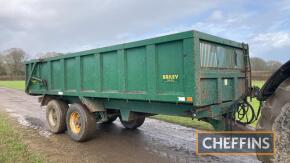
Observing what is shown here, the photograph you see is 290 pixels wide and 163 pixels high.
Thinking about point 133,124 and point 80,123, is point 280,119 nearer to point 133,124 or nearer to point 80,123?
point 80,123

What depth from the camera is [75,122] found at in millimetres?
6668

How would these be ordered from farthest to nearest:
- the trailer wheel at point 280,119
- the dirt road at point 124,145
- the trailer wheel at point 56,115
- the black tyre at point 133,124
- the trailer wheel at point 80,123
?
the black tyre at point 133,124 < the trailer wheel at point 56,115 < the trailer wheel at point 80,123 < the dirt road at point 124,145 < the trailer wheel at point 280,119

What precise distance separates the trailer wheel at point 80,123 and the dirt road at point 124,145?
0.20 meters

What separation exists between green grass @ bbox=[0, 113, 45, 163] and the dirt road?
0.74 ft

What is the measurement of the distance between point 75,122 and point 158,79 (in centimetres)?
339

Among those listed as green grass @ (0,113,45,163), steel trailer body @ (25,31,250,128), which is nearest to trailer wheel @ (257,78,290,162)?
steel trailer body @ (25,31,250,128)

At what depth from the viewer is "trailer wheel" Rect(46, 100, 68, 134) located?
7.12 m

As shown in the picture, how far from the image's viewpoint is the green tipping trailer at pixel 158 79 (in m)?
3.90

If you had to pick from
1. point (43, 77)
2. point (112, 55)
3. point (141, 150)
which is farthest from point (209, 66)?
point (43, 77)

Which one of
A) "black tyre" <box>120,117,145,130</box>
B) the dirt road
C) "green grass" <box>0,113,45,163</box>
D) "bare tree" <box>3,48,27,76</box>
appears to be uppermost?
"bare tree" <box>3,48,27,76</box>

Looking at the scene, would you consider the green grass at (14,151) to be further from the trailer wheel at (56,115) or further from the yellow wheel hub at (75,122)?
the yellow wheel hub at (75,122)

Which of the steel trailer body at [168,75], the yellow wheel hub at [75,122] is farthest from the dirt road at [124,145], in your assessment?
the steel trailer body at [168,75]

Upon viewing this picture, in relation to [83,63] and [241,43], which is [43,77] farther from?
[241,43]

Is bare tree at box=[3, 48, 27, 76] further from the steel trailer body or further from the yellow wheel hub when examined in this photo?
the steel trailer body
